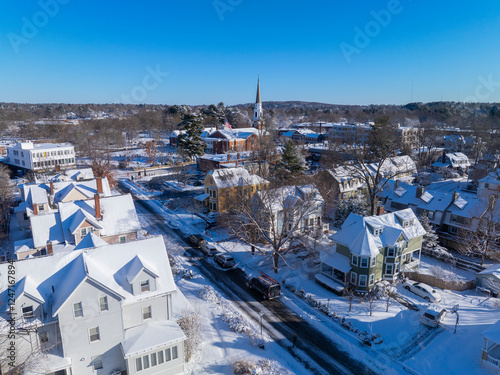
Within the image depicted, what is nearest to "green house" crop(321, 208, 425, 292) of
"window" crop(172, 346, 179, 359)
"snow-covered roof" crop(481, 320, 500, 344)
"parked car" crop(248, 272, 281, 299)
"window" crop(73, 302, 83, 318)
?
"parked car" crop(248, 272, 281, 299)

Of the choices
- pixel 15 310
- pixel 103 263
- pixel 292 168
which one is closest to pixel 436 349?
pixel 103 263

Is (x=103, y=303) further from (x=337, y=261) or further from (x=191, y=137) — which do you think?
(x=191, y=137)

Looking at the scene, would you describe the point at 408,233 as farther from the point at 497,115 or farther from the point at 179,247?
the point at 497,115

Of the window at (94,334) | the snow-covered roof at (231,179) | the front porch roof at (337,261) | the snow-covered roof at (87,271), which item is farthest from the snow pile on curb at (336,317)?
the snow-covered roof at (231,179)

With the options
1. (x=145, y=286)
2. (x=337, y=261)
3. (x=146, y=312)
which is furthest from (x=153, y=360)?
(x=337, y=261)

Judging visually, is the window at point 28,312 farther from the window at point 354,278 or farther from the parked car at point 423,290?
the parked car at point 423,290
